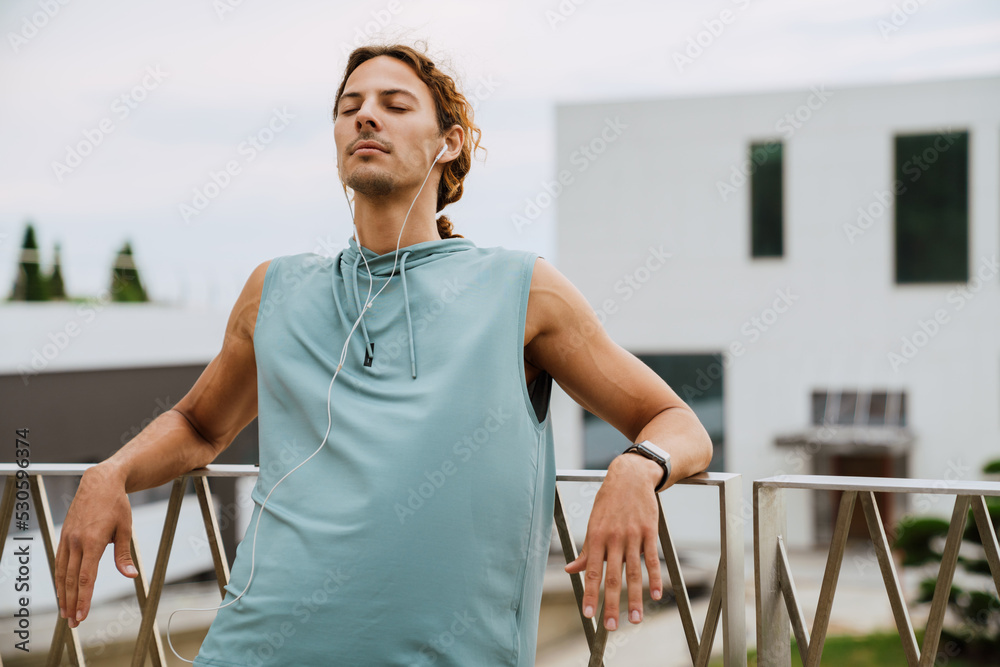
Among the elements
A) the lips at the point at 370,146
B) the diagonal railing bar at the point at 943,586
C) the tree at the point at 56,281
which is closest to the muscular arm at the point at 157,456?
the lips at the point at 370,146

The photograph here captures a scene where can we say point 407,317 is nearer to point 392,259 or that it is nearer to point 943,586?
point 392,259

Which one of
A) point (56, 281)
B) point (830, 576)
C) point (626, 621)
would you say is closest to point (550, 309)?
point (830, 576)

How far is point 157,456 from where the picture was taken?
134 centimetres

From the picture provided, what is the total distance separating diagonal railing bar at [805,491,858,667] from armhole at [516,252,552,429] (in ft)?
1.48

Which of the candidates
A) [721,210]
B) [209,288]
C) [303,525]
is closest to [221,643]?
[303,525]

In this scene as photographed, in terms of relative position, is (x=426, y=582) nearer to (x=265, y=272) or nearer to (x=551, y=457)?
(x=551, y=457)

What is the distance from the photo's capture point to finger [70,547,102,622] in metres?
1.22

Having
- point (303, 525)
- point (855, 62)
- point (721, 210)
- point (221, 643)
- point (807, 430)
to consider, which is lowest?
point (807, 430)

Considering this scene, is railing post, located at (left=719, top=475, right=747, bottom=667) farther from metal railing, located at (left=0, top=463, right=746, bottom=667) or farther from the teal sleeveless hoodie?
the teal sleeveless hoodie

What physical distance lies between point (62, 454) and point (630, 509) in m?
8.84

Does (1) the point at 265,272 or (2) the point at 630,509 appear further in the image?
(1) the point at 265,272

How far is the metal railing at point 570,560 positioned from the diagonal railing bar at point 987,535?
317 mm

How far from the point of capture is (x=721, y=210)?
12.0m

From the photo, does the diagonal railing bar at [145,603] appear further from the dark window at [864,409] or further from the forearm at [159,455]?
the dark window at [864,409]
